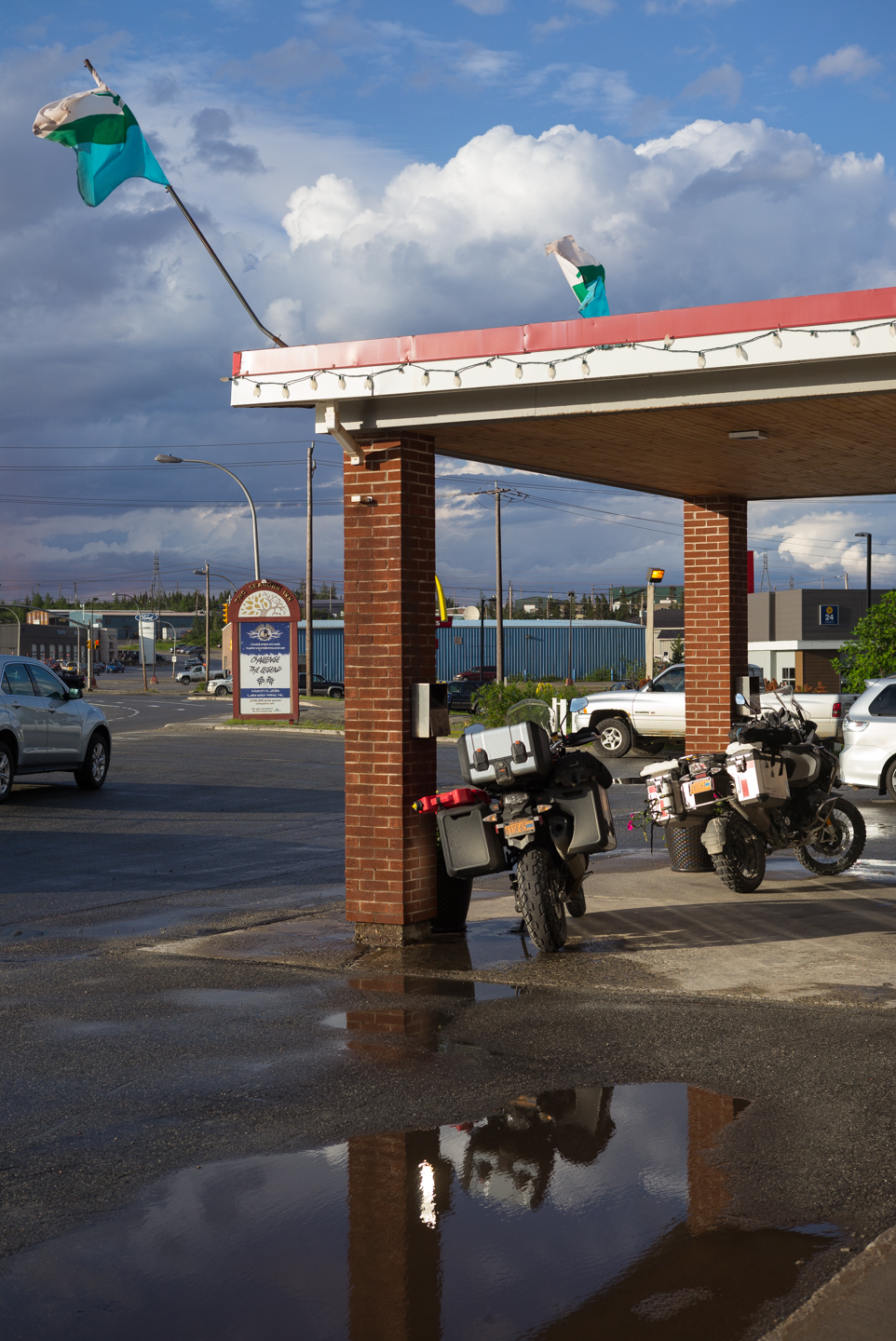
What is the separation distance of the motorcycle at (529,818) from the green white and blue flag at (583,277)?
12.9 ft

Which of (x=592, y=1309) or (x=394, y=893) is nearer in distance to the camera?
(x=592, y=1309)

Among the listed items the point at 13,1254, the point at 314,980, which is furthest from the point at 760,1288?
the point at 314,980

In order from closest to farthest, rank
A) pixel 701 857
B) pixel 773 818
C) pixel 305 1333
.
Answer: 1. pixel 305 1333
2. pixel 773 818
3. pixel 701 857

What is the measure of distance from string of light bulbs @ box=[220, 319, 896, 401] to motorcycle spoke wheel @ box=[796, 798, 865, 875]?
4880 millimetres

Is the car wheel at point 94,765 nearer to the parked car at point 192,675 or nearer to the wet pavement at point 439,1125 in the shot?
the wet pavement at point 439,1125

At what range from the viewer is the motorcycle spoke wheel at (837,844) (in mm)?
11234

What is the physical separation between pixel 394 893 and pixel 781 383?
163 inches

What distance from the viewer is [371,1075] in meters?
5.97

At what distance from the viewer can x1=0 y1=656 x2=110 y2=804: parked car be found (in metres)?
18.0

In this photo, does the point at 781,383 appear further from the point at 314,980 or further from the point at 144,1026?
the point at 144,1026

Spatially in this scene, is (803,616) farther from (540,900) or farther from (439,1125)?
(439,1125)

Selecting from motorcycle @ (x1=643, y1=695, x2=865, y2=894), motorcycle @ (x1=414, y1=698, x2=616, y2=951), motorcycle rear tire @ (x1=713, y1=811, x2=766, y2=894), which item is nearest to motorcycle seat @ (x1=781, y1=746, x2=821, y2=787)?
motorcycle @ (x1=643, y1=695, x2=865, y2=894)

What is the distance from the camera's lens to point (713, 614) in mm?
13344

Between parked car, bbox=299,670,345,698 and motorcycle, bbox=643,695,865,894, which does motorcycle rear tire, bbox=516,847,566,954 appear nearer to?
motorcycle, bbox=643,695,865,894
